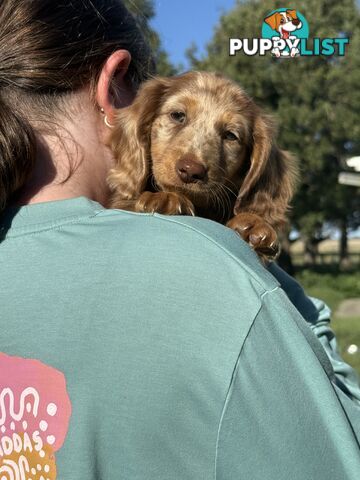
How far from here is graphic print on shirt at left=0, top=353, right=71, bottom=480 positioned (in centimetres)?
144

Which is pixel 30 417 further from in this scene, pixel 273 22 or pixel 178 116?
pixel 273 22

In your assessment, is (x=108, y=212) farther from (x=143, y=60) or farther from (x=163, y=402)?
(x=143, y=60)

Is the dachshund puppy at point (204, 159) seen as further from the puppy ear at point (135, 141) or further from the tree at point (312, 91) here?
the tree at point (312, 91)

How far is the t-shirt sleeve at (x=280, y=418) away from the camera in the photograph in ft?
4.17

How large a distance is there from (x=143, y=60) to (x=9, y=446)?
56.4 inches

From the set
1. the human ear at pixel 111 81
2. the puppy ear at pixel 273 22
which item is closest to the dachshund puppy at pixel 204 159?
the human ear at pixel 111 81

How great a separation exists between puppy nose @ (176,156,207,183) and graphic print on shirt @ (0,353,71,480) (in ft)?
5.01

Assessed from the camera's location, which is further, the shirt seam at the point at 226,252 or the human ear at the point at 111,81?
the human ear at the point at 111,81

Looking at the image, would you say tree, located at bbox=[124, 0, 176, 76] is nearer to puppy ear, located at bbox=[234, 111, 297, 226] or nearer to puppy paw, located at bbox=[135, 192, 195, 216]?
puppy paw, located at bbox=[135, 192, 195, 216]

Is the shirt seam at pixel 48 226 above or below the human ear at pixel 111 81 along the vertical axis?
below

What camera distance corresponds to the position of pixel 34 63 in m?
1.82

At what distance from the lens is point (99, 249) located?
4.83 ft

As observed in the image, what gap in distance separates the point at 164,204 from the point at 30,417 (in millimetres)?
1442

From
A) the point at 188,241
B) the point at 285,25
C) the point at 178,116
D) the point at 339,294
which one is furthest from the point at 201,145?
the point at 339,294
